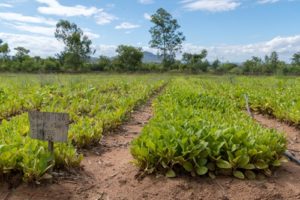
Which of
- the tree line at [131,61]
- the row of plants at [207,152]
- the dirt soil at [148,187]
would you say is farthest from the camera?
the tree line at [131,61]

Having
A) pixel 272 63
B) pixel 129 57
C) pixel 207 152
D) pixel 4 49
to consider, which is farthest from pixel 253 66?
pixel 207 152

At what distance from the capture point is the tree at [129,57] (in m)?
51.2

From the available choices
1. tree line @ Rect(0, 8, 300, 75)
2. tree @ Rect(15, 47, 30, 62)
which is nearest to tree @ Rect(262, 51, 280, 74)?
tree line @ Rect(0, 8, 300, 75)

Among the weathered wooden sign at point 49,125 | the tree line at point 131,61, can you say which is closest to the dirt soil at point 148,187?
the weathered wooden sign at point 49,125

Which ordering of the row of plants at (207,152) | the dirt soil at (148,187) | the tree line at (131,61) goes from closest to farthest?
the dirt soil at (148,187) < the row of plants at (207,152) < the tree line at (131,61)

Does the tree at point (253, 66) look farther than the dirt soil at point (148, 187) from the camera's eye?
Yes

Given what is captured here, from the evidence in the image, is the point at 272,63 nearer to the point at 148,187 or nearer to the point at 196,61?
the point at 196,61

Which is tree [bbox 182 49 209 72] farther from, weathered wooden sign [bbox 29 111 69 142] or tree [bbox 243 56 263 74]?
weathered wooden sign [bbox 29 111 69 142]

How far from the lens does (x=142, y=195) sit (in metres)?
3.26

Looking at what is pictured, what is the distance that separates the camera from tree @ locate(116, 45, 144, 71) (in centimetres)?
5119

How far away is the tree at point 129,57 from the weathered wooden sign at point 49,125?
4784 centimetres

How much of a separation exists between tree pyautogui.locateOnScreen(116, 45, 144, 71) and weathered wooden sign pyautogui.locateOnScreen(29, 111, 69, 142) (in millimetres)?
47840

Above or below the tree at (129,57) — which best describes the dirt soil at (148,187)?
below

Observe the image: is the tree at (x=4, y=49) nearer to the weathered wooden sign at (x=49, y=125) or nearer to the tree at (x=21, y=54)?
the tree at (x=21, y=54)
